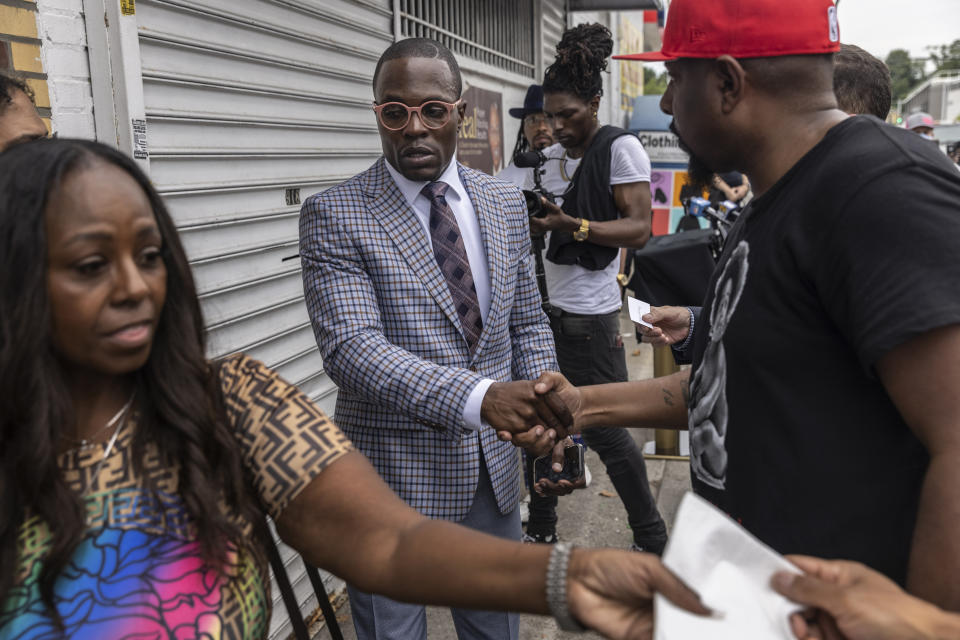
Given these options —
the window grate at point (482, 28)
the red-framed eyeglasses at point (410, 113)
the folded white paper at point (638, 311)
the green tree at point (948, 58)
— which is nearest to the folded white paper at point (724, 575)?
the folded white paper at point (638, 311)

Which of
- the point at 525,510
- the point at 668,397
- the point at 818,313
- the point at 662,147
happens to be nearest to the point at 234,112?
the point at 668,397

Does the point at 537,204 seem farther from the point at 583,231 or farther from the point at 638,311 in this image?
the point at 638,311

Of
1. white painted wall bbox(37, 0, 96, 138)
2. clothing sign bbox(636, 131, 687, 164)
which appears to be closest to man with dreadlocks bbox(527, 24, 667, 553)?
white painted wall bbox(37, 0, 96, 138)

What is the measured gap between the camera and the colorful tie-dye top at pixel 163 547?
1.35 meters

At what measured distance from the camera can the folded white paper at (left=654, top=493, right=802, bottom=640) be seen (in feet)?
4.00

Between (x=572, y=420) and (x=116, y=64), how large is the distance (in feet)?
6.46

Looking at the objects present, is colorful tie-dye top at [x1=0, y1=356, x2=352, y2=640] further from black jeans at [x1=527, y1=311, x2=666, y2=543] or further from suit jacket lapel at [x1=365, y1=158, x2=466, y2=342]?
black jeans at [x1=527, y1=311, x2=666, y2=543]

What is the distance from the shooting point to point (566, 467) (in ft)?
10.2

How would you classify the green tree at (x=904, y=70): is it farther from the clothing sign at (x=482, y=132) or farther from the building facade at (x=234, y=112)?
the building facade at (x=234, y=112)

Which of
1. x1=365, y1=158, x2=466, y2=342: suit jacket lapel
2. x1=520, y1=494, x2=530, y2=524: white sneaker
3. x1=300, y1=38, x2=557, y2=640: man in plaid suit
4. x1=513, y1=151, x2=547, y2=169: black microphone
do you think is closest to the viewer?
x1=300, y1=38, x2=557, y2=640: man in plaid suit

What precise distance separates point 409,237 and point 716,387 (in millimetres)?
1182

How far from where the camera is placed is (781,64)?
1759mm

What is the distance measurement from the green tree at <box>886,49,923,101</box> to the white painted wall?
110466 millimetres

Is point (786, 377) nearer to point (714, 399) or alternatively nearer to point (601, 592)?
point (714, 399)
